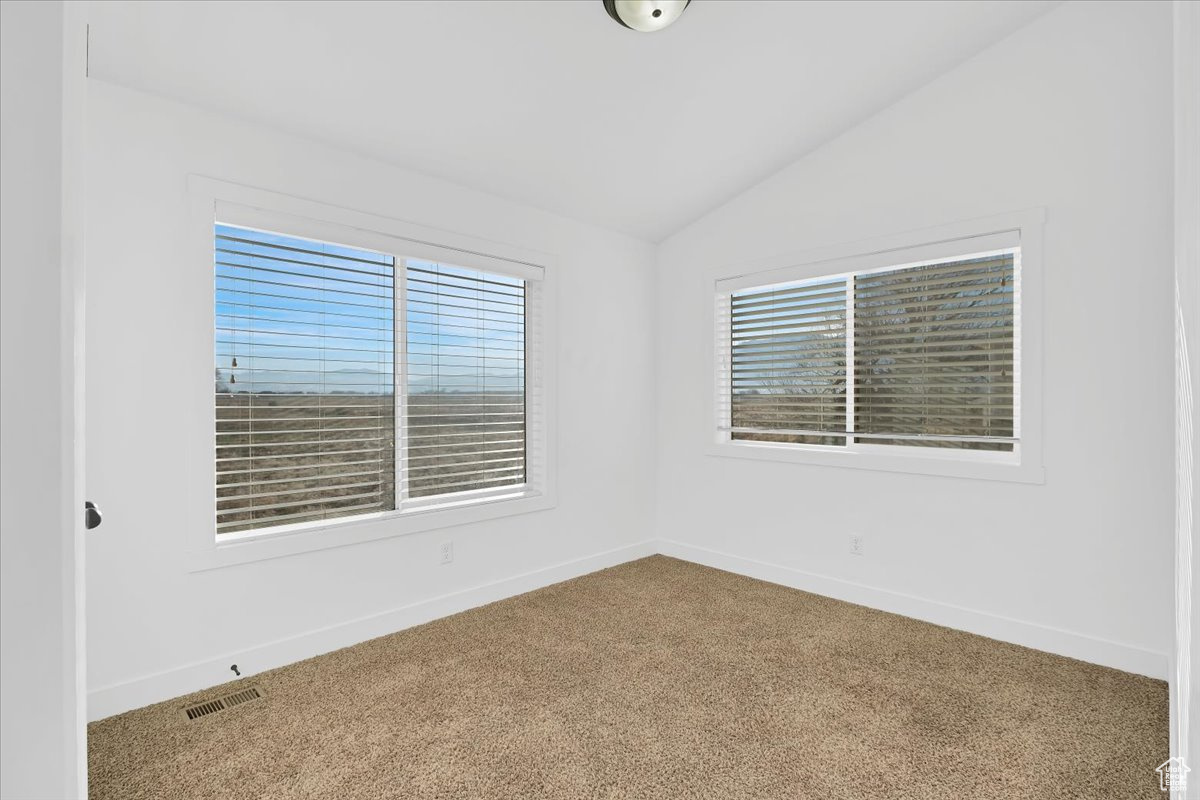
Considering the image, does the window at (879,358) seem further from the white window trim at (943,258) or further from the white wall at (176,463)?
the white wall at (176,463)

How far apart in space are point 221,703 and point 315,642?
42cm

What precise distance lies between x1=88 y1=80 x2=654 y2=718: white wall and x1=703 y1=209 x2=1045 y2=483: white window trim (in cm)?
168

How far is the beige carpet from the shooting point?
1.69 m

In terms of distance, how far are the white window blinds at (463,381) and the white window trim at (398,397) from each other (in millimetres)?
86

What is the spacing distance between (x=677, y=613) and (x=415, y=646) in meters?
1.32

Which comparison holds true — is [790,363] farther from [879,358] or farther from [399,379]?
[399,379]

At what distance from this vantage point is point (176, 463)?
2.19m

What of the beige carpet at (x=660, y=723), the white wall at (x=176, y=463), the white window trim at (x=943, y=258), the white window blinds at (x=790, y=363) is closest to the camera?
the beige carpet at (x=660, y=723)

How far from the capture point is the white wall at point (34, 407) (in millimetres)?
296

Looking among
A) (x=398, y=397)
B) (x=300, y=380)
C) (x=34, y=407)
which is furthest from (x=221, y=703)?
(x=34, y=407)

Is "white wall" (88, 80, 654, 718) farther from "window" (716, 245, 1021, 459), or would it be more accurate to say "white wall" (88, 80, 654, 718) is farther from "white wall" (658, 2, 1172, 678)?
"white wall" (658, 2, 1172, 678)

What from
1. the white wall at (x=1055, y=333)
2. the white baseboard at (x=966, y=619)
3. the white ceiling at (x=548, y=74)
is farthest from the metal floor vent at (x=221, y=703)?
the white wall at (x=1055, y=333)

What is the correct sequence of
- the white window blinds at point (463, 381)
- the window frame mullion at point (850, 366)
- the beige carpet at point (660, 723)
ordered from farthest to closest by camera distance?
the window frame mullion at point (850, 366) < the white window blinds at point (463, 381) < the beige carpet at point (660, 723)

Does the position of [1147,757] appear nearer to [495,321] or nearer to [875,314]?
[875,314]
